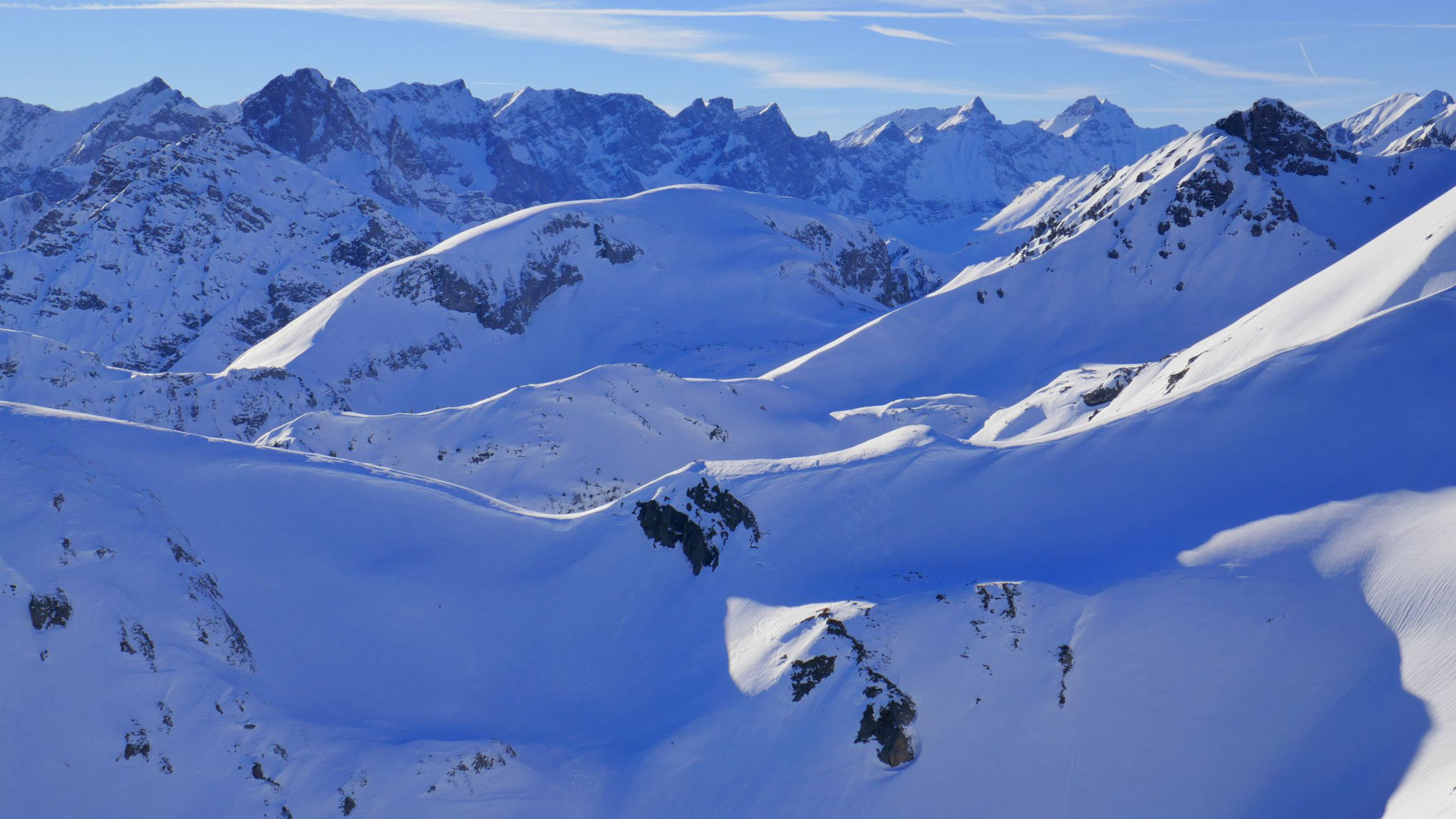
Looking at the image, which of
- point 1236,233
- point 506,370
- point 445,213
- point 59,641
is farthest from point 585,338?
point 445,213

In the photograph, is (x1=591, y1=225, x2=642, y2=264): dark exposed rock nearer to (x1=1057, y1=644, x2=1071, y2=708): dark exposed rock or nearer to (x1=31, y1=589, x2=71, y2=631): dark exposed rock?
(x1=31, y1=589, x2=71, y2=631): dark exposed rock

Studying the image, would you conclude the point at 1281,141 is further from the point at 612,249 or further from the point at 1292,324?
the point at 612,249

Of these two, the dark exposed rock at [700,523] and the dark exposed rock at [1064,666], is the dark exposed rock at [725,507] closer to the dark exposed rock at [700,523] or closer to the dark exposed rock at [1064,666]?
the dark exposed rock at [700,523]

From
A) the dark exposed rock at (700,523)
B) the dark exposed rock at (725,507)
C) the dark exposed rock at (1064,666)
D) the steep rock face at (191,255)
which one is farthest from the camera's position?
the steep rock face at (191,255)

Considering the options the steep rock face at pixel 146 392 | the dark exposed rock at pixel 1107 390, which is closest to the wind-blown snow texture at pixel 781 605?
the dark exposed rock at pixel 1107 390

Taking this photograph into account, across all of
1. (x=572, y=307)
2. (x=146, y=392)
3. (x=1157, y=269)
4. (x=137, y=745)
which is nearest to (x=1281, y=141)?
(x=1157, y=269)
